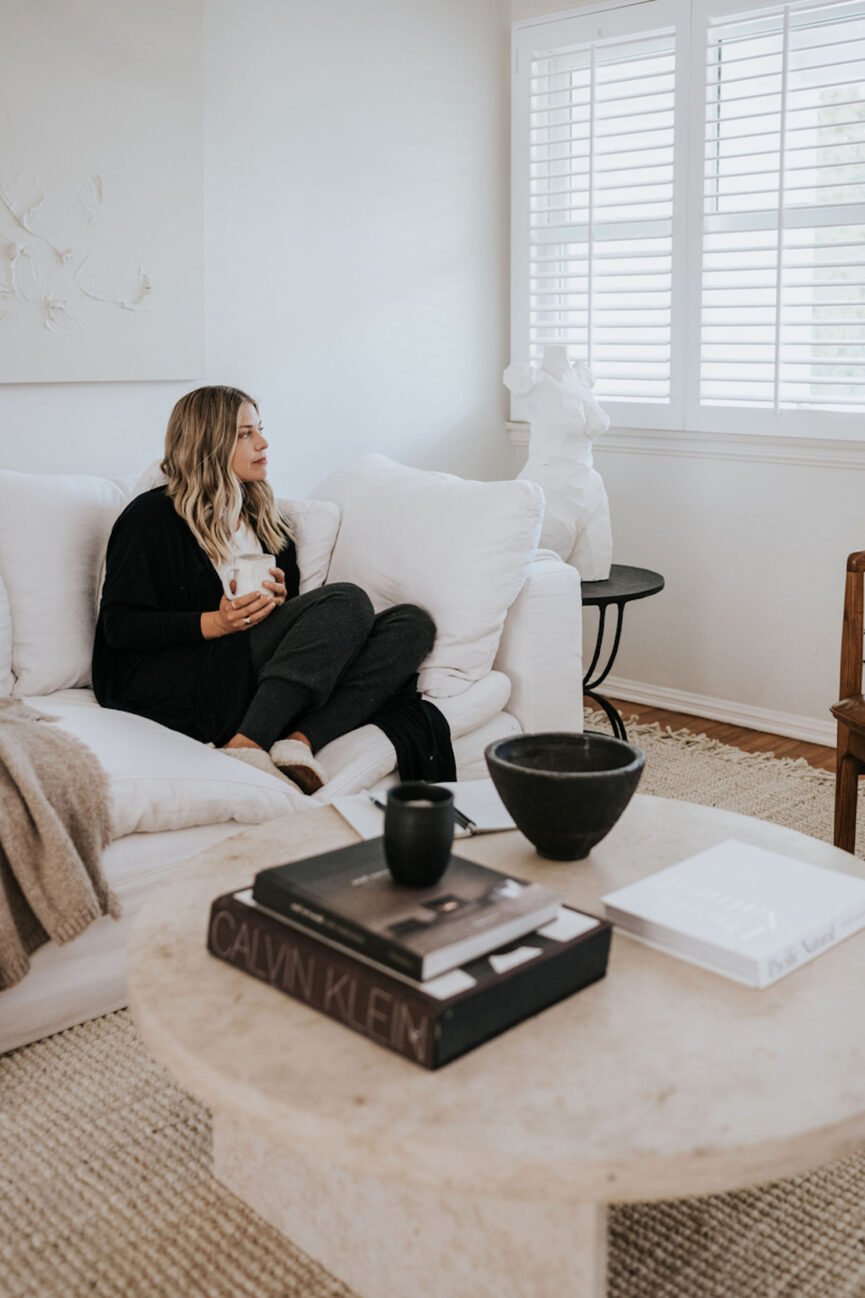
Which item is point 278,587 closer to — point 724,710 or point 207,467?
point 207,467

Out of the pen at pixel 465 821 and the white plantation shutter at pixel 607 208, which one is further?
the white plantation shutter at pixel 607 208

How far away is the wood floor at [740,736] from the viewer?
11.4 feet

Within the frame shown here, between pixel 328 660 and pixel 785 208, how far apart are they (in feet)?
6.26

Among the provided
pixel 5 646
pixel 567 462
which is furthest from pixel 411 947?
pixel 567 462

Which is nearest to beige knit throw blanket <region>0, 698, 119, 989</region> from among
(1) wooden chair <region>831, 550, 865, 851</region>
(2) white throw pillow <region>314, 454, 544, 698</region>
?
(2) white throw pillow <region>314, 454, 544, 698</region>

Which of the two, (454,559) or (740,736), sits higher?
(454,559)

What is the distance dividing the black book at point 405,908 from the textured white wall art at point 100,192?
1929 mm

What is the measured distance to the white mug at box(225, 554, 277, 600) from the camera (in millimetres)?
2461

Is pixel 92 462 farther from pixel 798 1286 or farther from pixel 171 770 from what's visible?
pixel 798 1286

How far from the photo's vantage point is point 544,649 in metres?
2.75

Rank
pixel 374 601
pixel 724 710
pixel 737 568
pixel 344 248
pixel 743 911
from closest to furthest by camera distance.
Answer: pixel 743 911
pixel 374 601
pixel 344 248
pixel 737 568
pixel 724 710

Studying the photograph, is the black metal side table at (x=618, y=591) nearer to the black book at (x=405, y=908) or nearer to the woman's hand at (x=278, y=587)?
the woman's hand at (x=278, y=587)

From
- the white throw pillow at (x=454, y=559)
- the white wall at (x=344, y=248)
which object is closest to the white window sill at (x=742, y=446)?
the white wall at (x=344, y=248)

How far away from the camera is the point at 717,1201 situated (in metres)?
1.58
